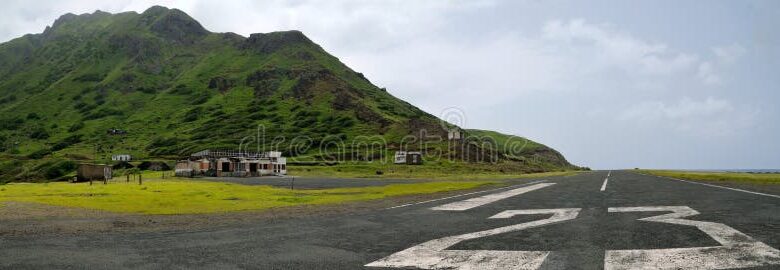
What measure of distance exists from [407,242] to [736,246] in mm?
6610

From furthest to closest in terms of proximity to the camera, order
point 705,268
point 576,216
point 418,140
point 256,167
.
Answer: point 418,140, point 256,167, point 576,216, point 705,268

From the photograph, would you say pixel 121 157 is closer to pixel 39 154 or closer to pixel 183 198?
pixel 39 154

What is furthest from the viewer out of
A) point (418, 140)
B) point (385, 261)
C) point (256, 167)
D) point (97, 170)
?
point (418, 140)

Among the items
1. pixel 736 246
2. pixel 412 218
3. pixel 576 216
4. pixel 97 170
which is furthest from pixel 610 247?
pixel 97 170

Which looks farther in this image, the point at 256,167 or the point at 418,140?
the point at 418,140

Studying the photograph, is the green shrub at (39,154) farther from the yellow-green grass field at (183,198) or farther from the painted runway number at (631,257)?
the painted runway number at (631,257)

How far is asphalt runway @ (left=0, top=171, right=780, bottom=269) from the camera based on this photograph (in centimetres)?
901

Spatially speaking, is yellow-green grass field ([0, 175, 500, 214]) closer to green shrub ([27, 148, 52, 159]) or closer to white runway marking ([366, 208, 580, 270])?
white runway marking ([366, 208, 580, 270])

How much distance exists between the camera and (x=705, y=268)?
26.0 feet

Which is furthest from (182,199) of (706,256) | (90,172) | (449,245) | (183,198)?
(90,172)

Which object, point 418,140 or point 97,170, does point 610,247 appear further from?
point 418,140

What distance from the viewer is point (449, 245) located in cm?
1112

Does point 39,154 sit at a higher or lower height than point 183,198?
higher

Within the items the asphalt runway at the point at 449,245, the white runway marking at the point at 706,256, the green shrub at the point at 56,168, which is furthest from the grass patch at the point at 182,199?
the green shrub at the point at 56,168
